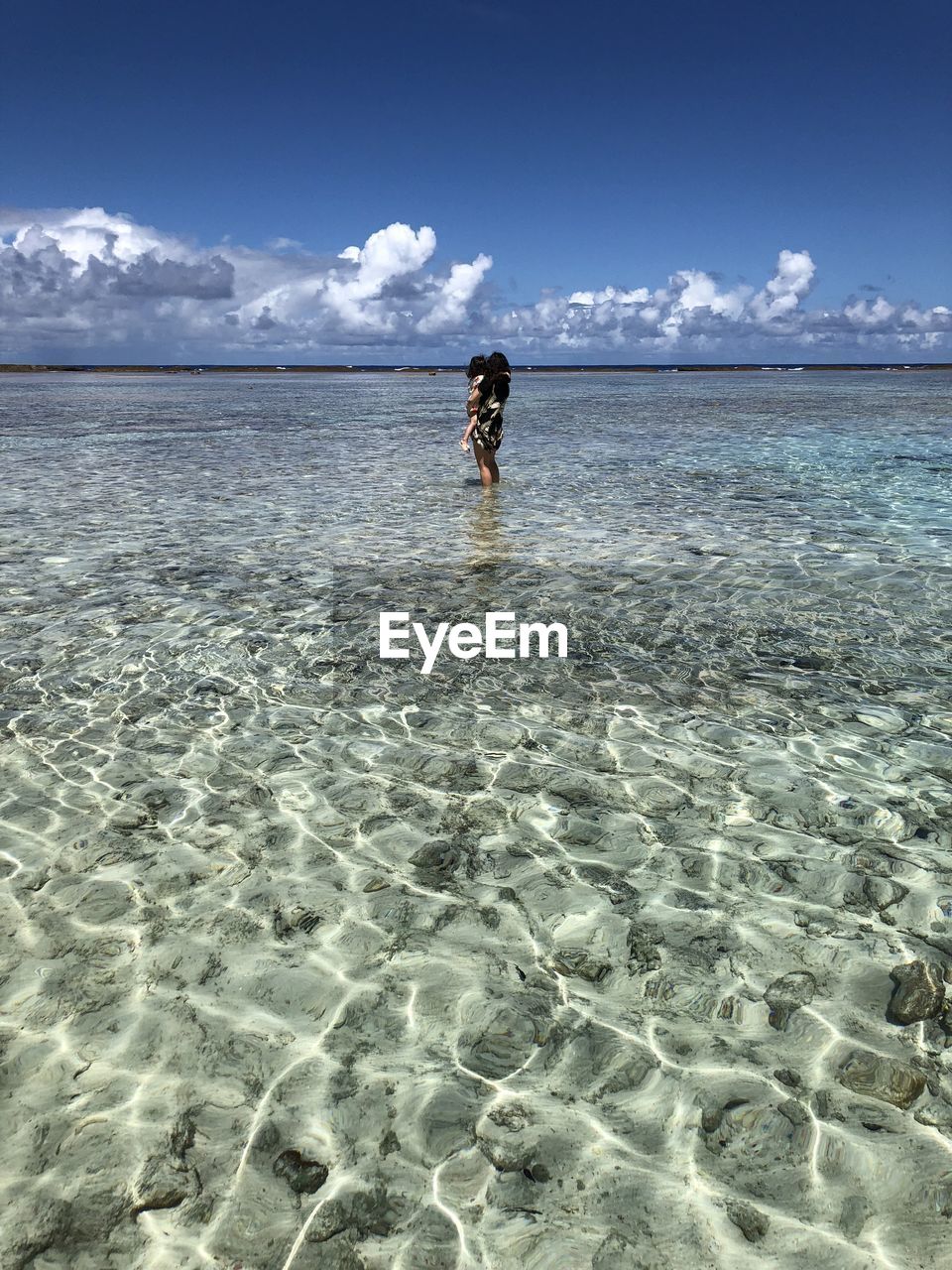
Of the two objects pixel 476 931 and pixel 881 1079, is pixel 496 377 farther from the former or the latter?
pixel 881 1079

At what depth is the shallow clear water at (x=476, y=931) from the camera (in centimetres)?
269

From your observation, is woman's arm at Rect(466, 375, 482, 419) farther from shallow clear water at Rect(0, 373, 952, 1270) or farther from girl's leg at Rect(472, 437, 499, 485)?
shallow clear water at Rect(0, 373, 952, 1270)

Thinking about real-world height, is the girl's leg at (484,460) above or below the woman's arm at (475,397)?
below

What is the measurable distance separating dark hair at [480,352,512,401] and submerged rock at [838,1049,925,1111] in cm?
1385

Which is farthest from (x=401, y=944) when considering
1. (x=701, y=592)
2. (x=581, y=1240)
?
(x=701, y=592)

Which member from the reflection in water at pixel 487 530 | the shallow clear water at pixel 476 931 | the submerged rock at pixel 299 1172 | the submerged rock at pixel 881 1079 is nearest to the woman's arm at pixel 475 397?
the reflection in water at pixel 487 530

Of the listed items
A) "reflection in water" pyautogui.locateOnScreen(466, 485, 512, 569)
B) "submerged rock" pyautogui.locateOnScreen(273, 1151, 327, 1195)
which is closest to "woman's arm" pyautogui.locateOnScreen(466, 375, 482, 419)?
"reflection in water" pyautogui.locateOnScreen(466, 485, 512, 569)

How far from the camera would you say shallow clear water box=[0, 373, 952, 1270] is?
2.69 metres

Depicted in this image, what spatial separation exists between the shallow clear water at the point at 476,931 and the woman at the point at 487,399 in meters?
7.40

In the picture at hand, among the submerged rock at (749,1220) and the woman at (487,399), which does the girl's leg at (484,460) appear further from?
the submerged rock at (749,1220)

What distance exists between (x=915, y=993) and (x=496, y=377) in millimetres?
13795

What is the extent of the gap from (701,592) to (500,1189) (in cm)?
771

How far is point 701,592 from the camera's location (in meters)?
9.61

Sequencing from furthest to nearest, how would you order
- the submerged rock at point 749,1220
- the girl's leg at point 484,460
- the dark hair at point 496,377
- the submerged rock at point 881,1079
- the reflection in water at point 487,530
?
the girl's leg at point 484,460 → the dark hair at point 496,377 → the reflection in water at point 487,530 → the submerged rock at point 881,1079 → the submerged rock at point 749,1220
